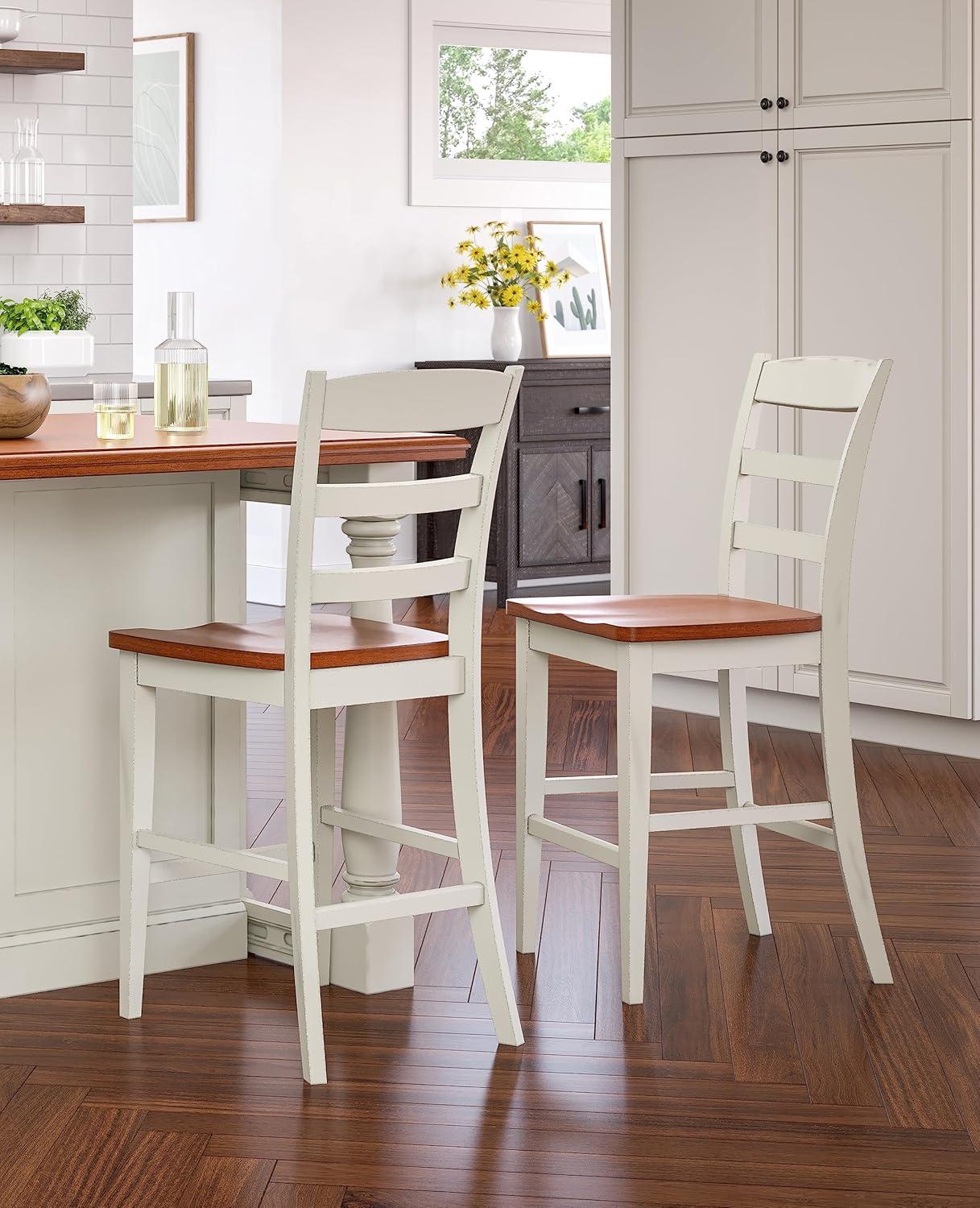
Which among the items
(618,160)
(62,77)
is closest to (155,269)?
(62,77)

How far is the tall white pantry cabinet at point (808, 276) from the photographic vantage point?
4336 millimetres

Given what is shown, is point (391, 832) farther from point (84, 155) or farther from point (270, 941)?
point (84, 155)

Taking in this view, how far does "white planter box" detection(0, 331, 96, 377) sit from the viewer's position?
4.91 metres

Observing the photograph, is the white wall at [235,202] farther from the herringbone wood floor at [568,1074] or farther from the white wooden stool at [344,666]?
the white wooden stool at [344,666]

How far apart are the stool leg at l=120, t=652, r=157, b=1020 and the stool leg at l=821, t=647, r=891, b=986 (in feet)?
3.44

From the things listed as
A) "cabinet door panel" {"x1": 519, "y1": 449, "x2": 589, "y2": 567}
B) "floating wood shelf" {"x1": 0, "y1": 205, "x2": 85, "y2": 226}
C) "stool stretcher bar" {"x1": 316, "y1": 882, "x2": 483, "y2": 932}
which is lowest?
"stool stretcher bar" {"x1": 316, "y1": 882, "x2": 483, "y2": 932}

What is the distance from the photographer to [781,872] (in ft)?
11.3

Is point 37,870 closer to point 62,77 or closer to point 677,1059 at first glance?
point 677,1059

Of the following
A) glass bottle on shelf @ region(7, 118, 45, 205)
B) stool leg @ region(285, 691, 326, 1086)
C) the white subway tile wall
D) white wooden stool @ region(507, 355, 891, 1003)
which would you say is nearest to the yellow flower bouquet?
the white subway tile wall

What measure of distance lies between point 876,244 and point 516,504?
2613mm

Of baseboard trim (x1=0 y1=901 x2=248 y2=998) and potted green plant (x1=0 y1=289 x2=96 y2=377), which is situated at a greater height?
potted green plant (x1=0 y1=289 x2=96 y2=377)

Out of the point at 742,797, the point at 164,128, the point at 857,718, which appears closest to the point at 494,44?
the point at 164,128

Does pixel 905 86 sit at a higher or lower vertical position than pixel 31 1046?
higher

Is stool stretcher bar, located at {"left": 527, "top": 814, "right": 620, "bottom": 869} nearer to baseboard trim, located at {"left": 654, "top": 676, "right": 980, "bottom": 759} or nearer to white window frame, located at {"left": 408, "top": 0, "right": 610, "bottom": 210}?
baseboard trim, located at {"left": 654, "top": 676, "right": 980, "bottom": 759}
